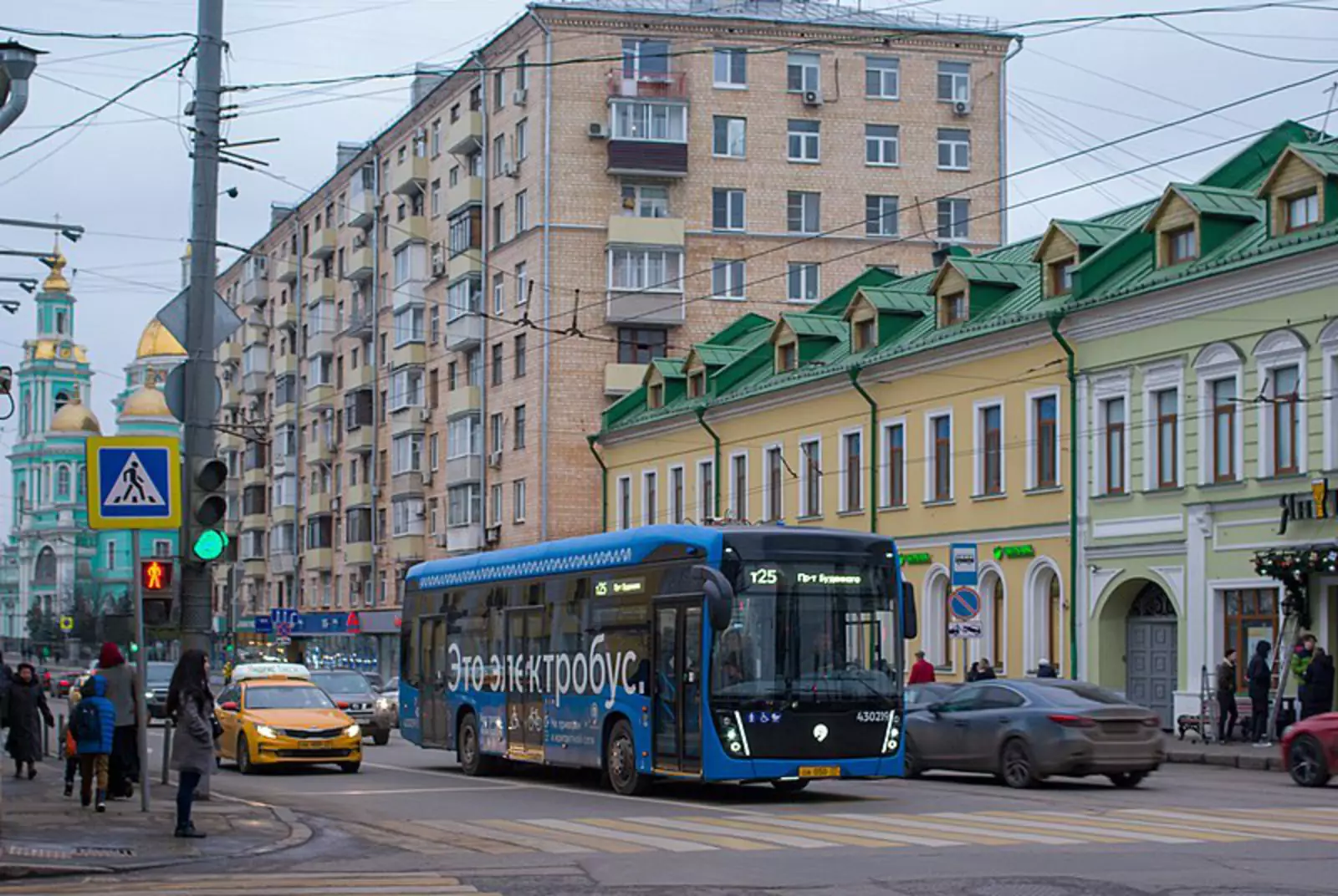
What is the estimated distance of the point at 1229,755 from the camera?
100ft

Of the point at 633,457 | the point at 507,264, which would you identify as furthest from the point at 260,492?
the point at 633,457

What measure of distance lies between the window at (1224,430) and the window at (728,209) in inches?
1263

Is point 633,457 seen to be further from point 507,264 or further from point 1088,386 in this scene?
point 1088,386

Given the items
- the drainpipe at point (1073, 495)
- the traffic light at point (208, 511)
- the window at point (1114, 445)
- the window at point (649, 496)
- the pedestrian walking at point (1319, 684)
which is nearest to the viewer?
the traffic light at point (208, 511)

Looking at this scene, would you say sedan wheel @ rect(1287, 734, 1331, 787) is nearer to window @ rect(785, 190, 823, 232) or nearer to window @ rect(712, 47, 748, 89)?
window @ rect(785, 190, 823, 232)

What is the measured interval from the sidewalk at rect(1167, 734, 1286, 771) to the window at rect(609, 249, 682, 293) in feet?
111

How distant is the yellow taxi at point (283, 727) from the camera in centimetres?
2856

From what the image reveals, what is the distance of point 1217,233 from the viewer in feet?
121

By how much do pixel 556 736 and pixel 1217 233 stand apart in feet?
59.1

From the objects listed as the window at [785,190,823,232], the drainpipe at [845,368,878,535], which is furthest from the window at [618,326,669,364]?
the drainpipe at [845,368,878,535]

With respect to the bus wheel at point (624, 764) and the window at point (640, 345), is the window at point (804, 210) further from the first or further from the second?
the bus wheel at point (624, 764)

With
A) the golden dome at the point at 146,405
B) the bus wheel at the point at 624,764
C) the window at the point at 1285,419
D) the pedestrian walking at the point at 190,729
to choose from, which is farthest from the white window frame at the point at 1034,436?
the golden dome at the point at 146,405

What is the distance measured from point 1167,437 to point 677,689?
18.1 meters

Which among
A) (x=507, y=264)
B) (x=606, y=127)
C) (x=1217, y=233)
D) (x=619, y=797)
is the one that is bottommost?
(x=619, y=797)
